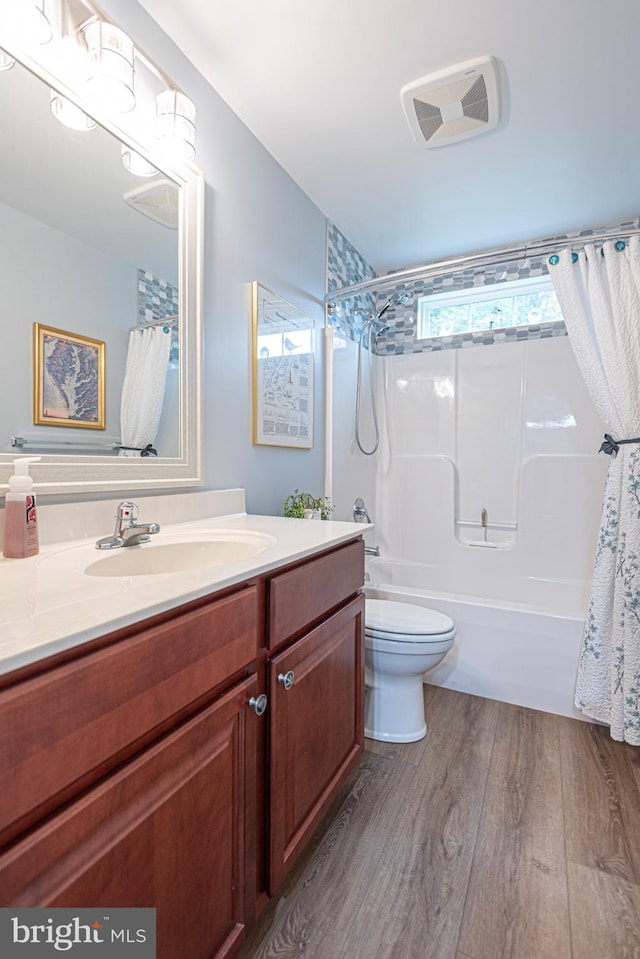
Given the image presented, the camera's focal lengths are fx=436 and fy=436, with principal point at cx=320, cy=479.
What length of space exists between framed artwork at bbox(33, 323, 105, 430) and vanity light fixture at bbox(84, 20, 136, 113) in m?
0.61

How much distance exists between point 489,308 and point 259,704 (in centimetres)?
267

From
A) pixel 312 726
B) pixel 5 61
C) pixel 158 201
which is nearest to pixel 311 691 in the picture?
pixel 312 726

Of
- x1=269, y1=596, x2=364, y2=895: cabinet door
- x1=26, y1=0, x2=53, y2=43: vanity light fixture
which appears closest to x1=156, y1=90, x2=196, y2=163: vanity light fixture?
x1=26, y1=0, x2=53, y2=43: vanity light fixture

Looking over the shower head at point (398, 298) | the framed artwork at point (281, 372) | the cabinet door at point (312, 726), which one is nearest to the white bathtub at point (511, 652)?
the cabinet door at point (312, 726)

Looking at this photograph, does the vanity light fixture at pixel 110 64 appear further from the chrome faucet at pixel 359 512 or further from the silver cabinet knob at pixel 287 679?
the chrome faucet at pixel 359 512

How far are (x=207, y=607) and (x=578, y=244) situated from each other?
2.14 metres

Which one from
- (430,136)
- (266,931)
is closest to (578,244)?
(430,136)

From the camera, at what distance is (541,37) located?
51.7 inches

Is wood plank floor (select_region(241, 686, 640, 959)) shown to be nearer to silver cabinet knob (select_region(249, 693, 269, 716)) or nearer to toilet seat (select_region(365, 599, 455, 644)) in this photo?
toilet seat (select_region(365, 599, 455, 644))

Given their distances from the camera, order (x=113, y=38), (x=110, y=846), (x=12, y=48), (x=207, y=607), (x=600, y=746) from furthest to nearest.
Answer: (x=600, y=746) → (x=113, y=38) → (x=12, y=48) → (x=207, y=607) → (x=110, y=846)

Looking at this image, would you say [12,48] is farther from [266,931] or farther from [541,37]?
[266,931]

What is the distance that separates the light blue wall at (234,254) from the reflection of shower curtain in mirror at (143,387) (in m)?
0.20

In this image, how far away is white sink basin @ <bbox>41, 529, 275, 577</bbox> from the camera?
0.94 metres

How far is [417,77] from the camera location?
145 cm
